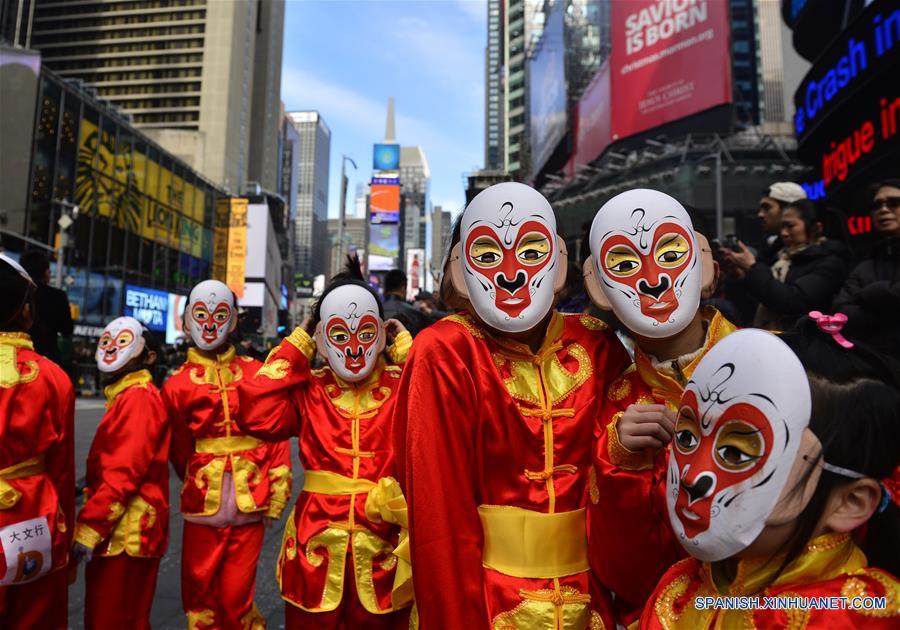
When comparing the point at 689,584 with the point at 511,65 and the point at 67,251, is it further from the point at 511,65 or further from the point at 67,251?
the point at 511,65

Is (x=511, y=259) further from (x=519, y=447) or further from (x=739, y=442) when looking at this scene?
(x=739, y=442)

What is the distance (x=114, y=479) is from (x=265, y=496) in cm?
81

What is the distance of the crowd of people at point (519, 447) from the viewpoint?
1.19m

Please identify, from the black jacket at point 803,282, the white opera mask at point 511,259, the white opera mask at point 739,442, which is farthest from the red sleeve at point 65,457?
the black jacket at point 803,282

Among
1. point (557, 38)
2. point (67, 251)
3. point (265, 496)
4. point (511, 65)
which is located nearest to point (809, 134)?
point (265, 496)

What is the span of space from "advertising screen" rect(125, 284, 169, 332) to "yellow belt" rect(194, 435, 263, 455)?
99.2 ft

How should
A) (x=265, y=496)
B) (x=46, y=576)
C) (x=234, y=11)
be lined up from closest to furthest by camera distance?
(x=46, y=576), (x=265, y=496), (x=234, y=11)

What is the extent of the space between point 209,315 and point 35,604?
1.76 m

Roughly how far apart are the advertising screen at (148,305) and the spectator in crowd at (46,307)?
28.5 meters

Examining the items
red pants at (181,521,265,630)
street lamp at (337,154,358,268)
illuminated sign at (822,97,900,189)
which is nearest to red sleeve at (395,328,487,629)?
red pants at (181,521,265,630)

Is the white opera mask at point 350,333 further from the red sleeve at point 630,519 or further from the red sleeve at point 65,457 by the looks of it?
the red sleeve at point 630,519

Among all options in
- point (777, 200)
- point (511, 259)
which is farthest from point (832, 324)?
point (777, 200)

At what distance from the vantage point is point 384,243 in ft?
132

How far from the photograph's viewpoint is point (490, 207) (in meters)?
2.00
